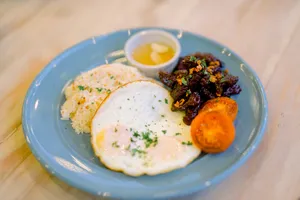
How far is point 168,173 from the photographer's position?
1811mm

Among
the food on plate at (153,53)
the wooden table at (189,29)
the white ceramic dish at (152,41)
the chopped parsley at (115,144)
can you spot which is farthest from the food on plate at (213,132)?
the food on plate at (153,53)

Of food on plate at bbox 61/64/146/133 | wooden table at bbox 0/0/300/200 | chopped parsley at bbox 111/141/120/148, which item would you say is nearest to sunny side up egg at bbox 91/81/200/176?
chopped parsley at bbox 111/141/120/148

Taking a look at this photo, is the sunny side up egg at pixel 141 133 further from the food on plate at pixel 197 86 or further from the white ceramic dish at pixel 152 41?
the white ceramic dish at pixel 152 41

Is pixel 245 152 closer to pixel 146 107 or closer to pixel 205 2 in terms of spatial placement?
pixel 146 107

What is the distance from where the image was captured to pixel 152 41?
2.60 m

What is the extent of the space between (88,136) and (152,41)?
2.89 ft

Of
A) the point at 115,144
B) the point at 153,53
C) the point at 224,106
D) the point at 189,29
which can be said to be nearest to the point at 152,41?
the point at 153,53

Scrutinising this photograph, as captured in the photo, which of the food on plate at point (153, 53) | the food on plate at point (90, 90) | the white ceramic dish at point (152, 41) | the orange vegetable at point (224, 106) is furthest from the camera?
the food on plate at point (153, 53)

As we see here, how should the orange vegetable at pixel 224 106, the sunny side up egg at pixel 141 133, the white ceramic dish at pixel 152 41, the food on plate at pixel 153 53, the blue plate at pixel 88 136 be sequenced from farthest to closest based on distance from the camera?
1. the food on plate at pixel 153 53
2. the white ceramic dish at pixel 152 41
3. the orange vegetable at pixel 224 106
4. the sunny side up egg at pixel 141 133
5. the blue plate at pixel 88 136

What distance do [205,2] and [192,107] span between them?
1.43 metres

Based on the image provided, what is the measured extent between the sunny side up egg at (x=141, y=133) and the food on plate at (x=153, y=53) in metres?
0.32

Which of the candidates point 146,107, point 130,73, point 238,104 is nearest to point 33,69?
point 130,73

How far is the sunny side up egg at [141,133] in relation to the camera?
184cm

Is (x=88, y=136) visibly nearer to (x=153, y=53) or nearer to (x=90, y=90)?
(x=90, y=90)
